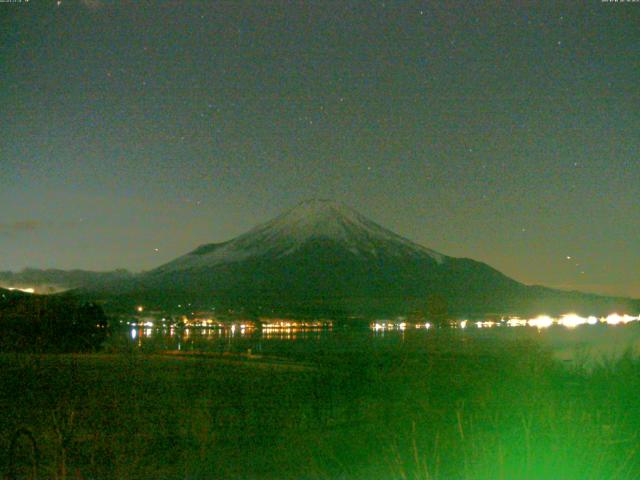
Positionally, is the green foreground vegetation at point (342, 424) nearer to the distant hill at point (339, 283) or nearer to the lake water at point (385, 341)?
the lake water at point (385, 341)

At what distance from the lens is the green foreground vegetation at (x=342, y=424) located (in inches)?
411

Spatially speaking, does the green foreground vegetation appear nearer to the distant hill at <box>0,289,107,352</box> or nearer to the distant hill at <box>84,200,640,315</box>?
the distant hill at <box>0,289,107,352</box>

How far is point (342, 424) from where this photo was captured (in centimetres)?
1541

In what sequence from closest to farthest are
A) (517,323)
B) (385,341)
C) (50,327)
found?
(50,327) → (385,341) → (517,323)

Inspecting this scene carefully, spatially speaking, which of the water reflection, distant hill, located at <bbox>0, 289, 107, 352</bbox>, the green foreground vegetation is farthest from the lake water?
the green foreground vegetation

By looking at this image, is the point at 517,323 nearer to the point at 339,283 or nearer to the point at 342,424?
the point at 339,283

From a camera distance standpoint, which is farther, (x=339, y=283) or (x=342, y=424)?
(x=339, y=283)

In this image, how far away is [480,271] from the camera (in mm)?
168375

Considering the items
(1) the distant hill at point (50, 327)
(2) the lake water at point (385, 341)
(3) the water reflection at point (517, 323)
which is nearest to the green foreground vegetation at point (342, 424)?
(2) the lake water at point (385, 341)

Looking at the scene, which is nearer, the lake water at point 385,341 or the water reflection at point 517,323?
the lake water at point 385,341

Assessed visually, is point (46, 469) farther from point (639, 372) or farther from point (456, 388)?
point (639, 372)


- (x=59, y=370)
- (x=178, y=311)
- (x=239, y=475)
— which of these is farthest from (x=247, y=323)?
(x=239, y=475)

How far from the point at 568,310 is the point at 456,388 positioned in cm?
13782

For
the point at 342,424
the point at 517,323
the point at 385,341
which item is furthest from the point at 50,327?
the point at 517,323
